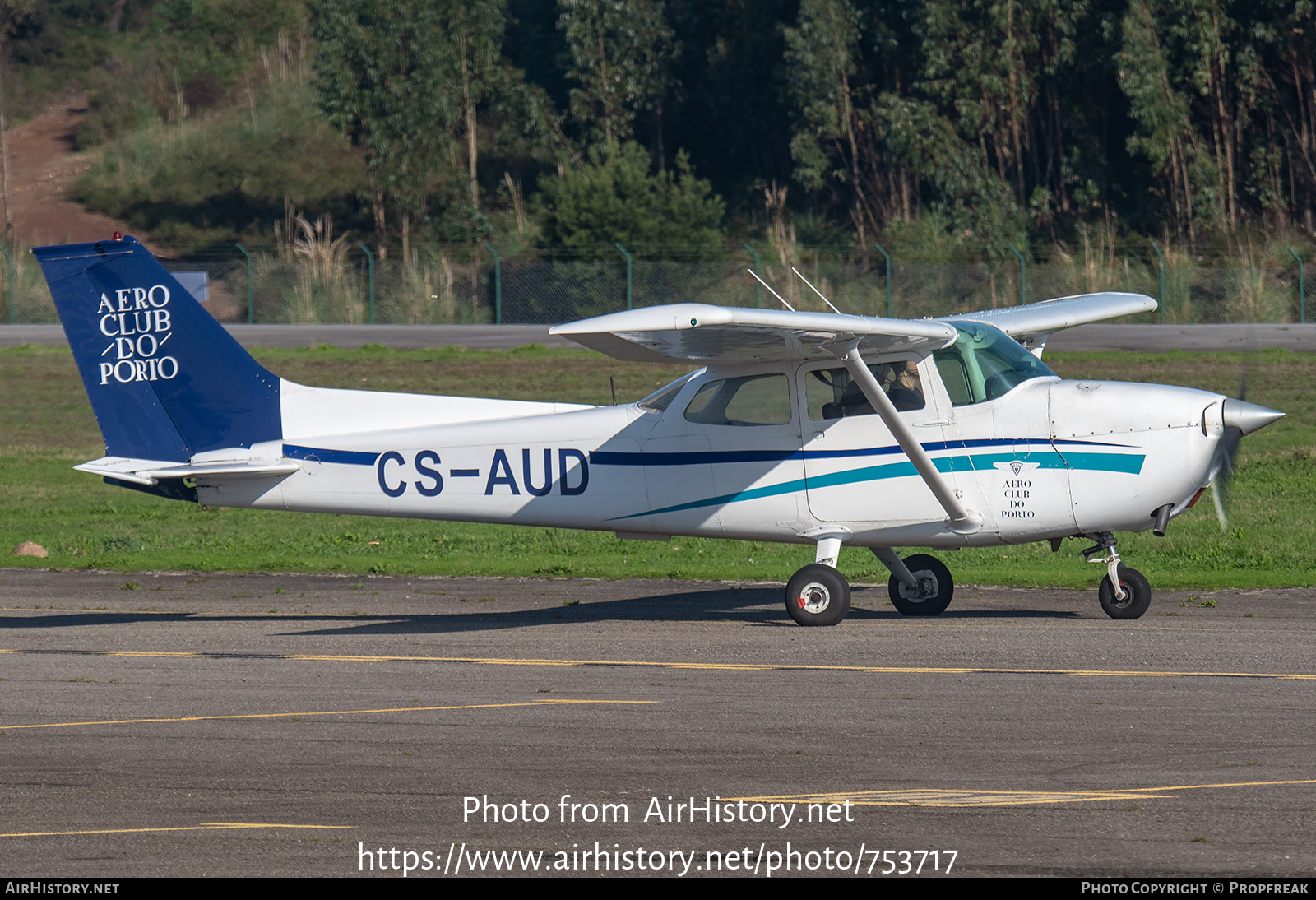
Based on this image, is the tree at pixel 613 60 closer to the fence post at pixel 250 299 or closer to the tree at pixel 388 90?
the tree at pixel 388 90

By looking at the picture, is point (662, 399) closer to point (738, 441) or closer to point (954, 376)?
point (738, 441)

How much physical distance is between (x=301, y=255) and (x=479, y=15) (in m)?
13.3

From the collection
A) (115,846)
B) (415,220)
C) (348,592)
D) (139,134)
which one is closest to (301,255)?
(415,220)

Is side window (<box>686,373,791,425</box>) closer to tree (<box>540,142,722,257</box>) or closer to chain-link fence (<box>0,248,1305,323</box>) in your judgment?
chain-link fence (<box>0,248,1305,323</box>)

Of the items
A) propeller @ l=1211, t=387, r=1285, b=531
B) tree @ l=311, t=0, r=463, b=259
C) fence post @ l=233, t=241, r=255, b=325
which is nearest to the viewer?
propeller @ l=1211, t=387, r=1285, b=531

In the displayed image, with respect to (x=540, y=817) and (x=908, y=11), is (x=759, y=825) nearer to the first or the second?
(x=540, y=817)

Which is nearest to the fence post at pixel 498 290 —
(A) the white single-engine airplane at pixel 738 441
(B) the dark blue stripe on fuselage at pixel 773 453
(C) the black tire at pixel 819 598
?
(A) the white single-engine airplane at pixel 738 441

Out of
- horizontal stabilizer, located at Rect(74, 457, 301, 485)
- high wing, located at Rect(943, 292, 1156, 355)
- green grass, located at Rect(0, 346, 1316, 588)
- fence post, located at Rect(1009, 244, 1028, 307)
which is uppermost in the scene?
high wing, located at Rect(943, 292, 1156, 355)

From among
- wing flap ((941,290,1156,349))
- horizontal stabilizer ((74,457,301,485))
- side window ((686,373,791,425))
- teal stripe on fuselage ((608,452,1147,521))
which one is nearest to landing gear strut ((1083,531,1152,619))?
teal stripe on fuselage ((608,452,1147,521))

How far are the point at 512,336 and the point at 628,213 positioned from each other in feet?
30.2

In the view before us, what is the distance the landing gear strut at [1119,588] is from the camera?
37.1 feet

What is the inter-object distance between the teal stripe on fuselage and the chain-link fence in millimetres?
26473

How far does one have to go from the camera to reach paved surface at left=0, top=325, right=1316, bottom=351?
107ft
